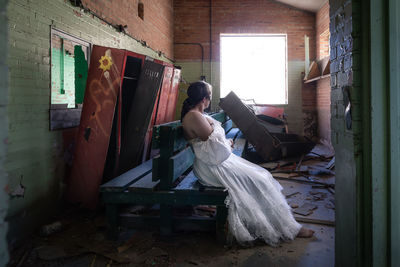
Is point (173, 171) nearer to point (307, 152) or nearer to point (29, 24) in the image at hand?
point (29, 24)

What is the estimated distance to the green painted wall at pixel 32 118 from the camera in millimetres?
3145

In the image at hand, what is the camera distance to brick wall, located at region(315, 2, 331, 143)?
32.3 feet

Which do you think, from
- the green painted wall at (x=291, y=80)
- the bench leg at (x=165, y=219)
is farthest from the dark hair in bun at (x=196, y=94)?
the green painted wall at (x=291, y=80)

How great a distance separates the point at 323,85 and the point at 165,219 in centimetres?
867

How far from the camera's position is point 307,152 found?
732cm

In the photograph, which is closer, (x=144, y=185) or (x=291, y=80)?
(x=144, y=185)

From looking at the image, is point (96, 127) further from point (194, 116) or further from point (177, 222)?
point (177, 222)

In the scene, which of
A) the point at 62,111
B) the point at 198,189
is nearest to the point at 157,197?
the point at 198,189

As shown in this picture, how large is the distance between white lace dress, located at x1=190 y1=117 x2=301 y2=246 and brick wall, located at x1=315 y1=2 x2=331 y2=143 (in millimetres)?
7385

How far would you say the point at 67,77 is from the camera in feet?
14.1

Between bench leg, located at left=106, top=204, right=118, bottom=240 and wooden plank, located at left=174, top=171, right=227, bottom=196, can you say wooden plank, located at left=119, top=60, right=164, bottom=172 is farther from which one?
wooden plank, located at left=174, top=171, right=227, bottom=196

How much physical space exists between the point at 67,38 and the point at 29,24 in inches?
33.0

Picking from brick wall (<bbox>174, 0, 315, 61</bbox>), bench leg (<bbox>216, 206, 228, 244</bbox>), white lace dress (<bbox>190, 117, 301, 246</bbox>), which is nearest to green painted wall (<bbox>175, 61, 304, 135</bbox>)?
brick wall (<bbox>174, 0, 315, 61</bbox>)

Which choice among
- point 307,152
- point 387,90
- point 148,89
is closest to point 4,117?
point 387,90
